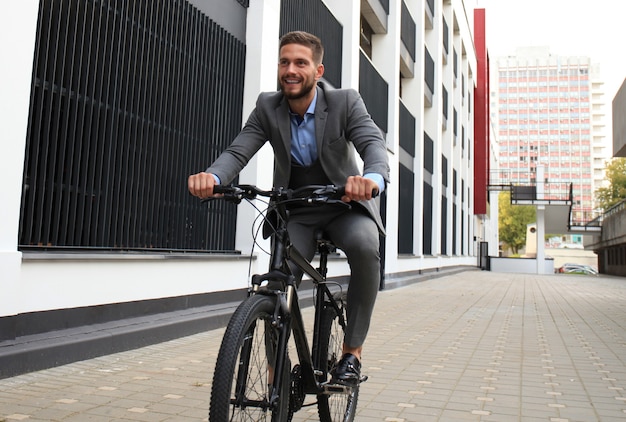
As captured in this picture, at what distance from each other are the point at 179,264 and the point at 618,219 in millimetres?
37182

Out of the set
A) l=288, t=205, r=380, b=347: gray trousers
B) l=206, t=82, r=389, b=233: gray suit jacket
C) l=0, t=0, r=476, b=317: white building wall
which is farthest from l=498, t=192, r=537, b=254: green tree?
l=206, t=82, r=389, b=233: gray suit jacket

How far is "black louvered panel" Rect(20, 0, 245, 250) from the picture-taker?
5234 mm

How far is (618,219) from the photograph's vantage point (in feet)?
123

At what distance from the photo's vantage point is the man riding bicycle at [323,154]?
2863 mm

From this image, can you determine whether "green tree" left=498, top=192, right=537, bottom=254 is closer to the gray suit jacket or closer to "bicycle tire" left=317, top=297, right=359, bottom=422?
"bicycle tire" left=317, top=297, right=359, bottom=422

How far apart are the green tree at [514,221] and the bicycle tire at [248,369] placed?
82.3 meters

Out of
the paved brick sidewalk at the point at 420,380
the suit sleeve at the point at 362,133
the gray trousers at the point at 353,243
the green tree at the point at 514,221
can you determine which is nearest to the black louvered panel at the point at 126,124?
the paved brick sidewalk at the point at 420,380

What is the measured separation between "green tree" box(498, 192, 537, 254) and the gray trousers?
3208 inches

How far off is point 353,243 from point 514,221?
82.9 m

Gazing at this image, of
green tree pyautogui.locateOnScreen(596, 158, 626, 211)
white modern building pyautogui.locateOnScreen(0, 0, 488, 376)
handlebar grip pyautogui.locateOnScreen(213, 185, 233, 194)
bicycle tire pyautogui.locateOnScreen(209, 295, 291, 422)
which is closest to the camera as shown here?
bicycle tire pyautogui.locateOnScreen(209, 295, 291, 422)

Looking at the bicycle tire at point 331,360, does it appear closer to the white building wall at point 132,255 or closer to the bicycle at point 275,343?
the bicycle at point 275,343

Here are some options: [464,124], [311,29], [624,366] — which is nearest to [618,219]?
[464,124]

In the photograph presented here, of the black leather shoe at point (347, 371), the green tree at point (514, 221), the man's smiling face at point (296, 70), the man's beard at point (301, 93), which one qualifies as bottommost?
the black leather shoe at point (347, 371)

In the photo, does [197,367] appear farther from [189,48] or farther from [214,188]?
[189,48]
